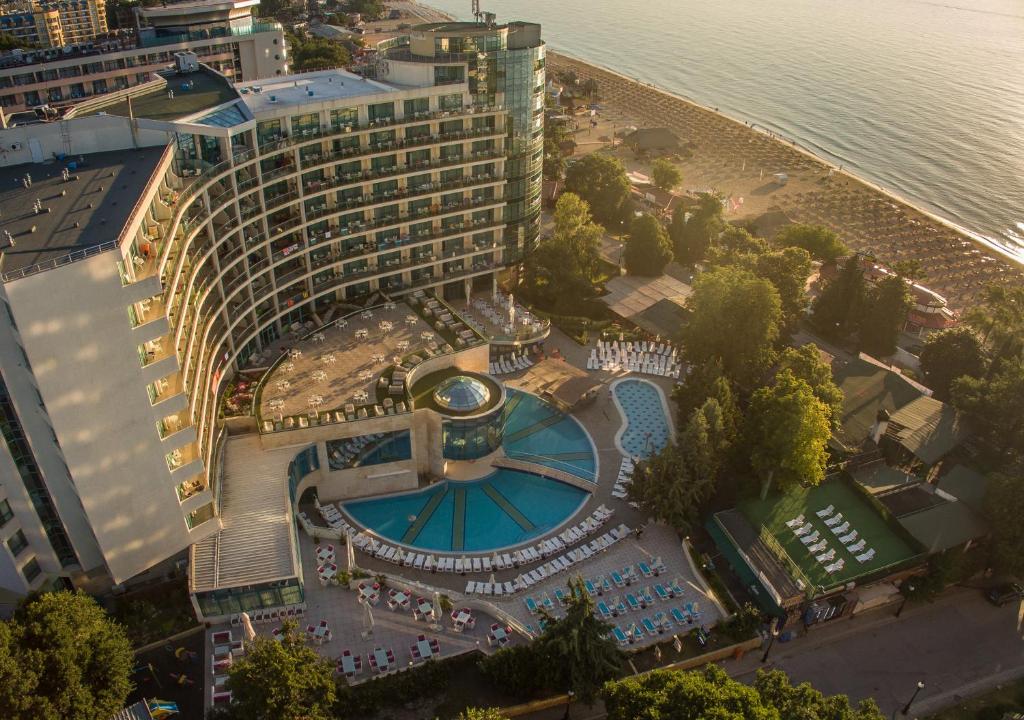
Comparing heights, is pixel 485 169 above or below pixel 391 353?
above

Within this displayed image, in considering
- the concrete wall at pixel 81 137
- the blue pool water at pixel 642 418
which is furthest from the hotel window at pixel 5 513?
the blue pool water at pixel 642 418

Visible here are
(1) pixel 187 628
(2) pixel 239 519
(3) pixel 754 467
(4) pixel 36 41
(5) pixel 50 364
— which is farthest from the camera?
(4) pixel 36 41

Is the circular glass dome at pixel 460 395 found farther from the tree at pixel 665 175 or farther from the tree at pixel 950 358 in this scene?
the tree at pixel 665 175

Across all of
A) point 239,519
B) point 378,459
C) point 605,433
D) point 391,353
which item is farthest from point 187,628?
point 605,433

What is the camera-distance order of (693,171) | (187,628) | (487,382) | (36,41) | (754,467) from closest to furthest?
(187,628), (754,467), (487,382), (693,171), (36,41)

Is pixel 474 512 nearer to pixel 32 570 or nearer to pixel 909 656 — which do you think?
pixel 32 570

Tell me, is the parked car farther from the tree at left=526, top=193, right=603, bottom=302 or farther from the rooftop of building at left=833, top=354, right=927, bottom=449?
the tree at left=526, top=193, right=603, bottom=302

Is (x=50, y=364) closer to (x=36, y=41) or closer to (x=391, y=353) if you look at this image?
(x=391, y=353)

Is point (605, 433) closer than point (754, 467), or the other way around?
point (754, 467)
